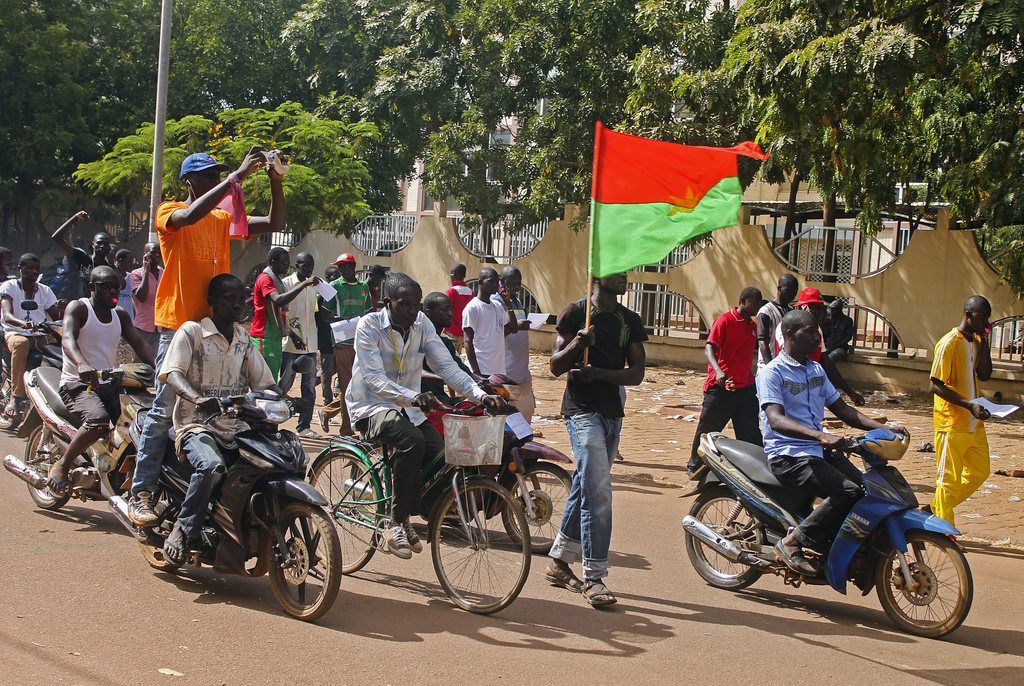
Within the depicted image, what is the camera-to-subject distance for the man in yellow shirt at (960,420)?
7.62m

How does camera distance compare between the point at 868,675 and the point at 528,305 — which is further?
the point at 528,305

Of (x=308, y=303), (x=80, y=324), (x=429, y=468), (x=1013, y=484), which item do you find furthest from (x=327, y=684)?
(x=1013, y=484)

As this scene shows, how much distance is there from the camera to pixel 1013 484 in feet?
34.5

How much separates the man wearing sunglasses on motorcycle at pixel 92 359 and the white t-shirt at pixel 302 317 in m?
3.13

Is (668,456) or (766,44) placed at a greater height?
(766,44)

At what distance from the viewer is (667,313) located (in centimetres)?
1998

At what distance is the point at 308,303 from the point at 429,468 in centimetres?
549

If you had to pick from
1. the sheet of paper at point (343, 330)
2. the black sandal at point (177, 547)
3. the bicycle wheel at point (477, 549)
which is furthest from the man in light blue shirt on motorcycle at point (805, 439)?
the sheet of paper at point (343, 330)

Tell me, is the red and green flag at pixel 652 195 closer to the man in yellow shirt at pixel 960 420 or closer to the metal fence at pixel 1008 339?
the man in yellow shirt at pixel 960 420

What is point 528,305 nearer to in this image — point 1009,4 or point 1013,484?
point 1013,484

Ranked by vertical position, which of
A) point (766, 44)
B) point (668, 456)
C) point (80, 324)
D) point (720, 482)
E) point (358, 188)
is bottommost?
point (668, 456)

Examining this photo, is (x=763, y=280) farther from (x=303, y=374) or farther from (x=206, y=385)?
(x=206, y=385)

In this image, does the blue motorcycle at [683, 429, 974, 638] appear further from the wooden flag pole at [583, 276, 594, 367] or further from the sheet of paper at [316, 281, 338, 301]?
the sheet of paper at [316, 281, 338, 301]

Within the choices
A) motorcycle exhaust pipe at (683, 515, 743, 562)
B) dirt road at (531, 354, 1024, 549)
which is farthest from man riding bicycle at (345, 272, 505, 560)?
dirt road at (531, 354, 1024, 549)
